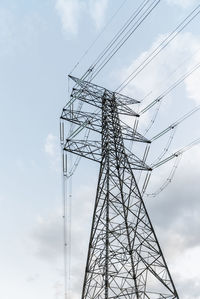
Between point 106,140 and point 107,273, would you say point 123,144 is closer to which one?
point 106,140

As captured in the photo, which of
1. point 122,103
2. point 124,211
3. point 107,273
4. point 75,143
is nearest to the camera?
point 107,273

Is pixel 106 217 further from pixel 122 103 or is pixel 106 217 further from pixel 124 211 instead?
pixel 122 103

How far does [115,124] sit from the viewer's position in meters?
21.4

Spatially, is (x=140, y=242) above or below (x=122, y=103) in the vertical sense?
below

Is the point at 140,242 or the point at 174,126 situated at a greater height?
the point at 174,126

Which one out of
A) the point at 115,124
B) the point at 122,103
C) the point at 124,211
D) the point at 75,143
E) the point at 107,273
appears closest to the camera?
the point at 107,273

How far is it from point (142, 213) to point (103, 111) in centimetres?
689

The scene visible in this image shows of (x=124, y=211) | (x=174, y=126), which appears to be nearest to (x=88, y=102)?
(x=174, y=126)

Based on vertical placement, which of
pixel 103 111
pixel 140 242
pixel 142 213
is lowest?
pixel 140 242

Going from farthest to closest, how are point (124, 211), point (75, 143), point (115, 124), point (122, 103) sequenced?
point (122, 103), point (115, 124), point (75, 143), point (124, 211)

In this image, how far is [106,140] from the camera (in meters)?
20.6

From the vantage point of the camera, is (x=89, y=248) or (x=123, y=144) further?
(x=123, y=144)

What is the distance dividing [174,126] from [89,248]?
824 centimetres

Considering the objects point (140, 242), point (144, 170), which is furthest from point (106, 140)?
point (140, 242)
